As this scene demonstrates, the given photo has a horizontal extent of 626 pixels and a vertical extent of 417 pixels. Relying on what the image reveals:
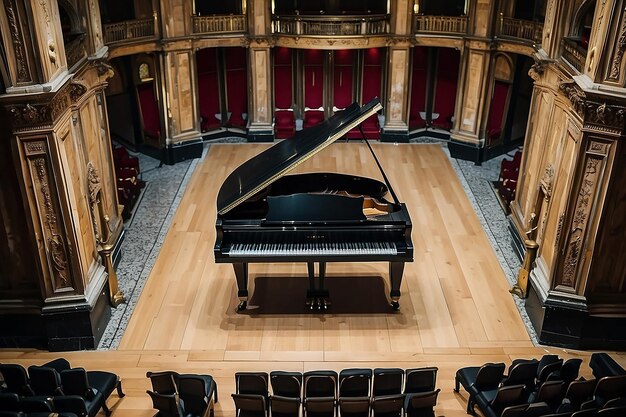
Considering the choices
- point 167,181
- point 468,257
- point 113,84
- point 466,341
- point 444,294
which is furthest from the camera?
point 113,84

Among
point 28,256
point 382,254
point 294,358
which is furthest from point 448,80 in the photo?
point 28,256

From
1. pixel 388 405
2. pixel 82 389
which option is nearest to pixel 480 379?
pixel 388 405

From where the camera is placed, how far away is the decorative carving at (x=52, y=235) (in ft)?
23.3

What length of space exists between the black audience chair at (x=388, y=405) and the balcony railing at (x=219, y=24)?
33.4ft

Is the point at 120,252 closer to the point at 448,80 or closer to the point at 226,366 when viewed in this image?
the point at 226,366

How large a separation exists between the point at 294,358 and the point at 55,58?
4611 millimetres

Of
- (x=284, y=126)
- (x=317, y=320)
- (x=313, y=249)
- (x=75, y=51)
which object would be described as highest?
(x=75, y=51)

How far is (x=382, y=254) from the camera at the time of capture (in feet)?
26.1

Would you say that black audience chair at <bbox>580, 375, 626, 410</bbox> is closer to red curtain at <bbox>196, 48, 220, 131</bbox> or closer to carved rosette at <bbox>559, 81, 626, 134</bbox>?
carved rosette at <bbox>559, 81, 626, 134</bbox>

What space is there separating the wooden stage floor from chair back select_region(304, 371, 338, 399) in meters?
1.14

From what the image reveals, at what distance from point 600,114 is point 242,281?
4.88 meters

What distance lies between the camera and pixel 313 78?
621 inches

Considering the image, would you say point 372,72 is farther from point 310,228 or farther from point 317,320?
point 317,320

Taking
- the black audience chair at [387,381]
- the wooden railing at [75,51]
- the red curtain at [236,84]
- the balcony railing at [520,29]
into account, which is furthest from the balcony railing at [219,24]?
the black audience chair at [387,381]
